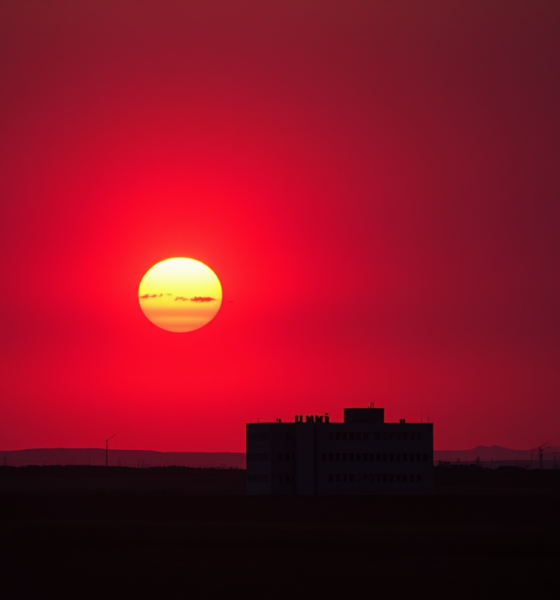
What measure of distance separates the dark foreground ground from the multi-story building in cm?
2172

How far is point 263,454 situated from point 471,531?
71558 millimetres

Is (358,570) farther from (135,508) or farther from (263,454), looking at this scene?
(263,454)

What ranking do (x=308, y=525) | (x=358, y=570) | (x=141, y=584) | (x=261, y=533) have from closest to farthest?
(x=141, y=584) < (x=358, y=570) < (x=261, y=533) < (x=308, y=525)

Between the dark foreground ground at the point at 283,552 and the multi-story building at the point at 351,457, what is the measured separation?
71.3ft

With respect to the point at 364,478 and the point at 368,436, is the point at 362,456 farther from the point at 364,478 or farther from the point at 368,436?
the point at 364,478

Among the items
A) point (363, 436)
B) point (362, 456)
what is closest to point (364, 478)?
point (362, 456)

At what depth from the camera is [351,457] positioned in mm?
194375

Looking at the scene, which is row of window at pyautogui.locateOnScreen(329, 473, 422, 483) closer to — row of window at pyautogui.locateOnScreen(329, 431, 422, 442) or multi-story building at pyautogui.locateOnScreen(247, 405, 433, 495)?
multi-story building at pyautogui.locateOnScreen(247, 405, 433, 495)

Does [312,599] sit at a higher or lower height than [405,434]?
lower

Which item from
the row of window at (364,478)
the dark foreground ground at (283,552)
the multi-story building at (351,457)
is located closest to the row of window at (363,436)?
the multi-story building at (351,457)

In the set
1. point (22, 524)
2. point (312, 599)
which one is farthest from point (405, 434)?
point (312, 599)

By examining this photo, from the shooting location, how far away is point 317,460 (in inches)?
7657

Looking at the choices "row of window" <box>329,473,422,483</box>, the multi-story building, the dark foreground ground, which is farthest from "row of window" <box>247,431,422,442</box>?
the dark foreground ground

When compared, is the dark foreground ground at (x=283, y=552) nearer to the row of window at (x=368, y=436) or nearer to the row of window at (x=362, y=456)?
the row of window at (x=362, y=456)
